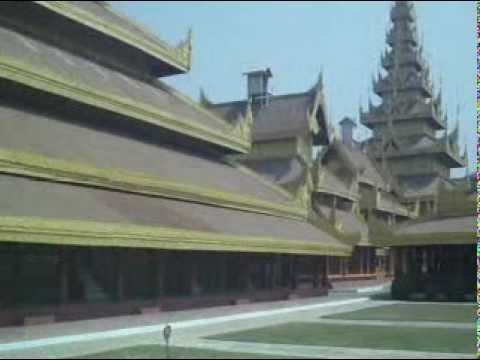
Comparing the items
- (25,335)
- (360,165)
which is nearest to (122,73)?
(25,335)

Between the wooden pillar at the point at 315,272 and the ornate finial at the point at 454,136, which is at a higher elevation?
the ornate finial at the point at 454,136

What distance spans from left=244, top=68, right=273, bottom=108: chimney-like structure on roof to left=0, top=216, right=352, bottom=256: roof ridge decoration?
20.8 m

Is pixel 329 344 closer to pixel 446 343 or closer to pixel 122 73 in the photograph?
pixel 446 343

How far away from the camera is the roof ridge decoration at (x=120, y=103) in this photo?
661 inches

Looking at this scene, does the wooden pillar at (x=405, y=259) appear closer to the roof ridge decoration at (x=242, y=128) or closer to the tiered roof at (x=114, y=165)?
the tiered roof at (x=114, y=165)

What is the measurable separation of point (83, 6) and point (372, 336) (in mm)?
15176

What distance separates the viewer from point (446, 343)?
12.4m

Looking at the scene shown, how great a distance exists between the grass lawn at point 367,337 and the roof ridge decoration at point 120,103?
25.3 feet

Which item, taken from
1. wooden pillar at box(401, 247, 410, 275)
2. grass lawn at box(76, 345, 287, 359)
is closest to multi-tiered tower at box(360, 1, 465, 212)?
wooden pillar at box(401, 247, 410, 275)

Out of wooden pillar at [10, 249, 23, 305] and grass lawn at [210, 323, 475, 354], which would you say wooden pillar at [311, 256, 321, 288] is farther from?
wooden pillar at [10, 249, 23, 305]

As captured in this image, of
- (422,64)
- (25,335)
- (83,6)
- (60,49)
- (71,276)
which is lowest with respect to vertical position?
(25,335)

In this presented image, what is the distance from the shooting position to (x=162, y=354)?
10.9 m

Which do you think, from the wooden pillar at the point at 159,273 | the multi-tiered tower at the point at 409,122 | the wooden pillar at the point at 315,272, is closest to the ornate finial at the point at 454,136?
the multi-tiered tower at the point at 409,122

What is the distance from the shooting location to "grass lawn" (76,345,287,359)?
1044 centimetres
